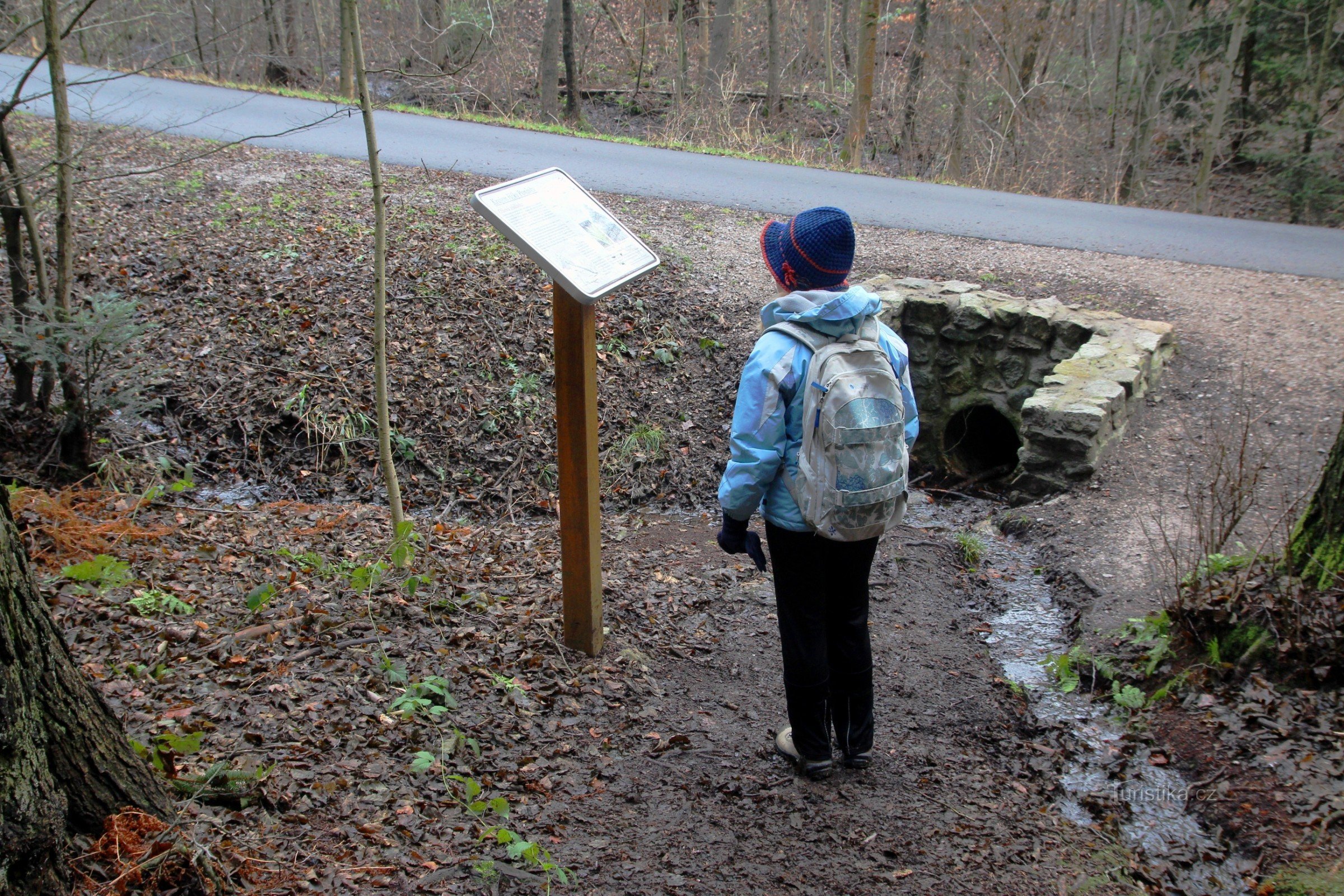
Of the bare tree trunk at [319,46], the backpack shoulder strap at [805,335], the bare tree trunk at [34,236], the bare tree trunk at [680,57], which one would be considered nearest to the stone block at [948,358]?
the backpack shoulder strap at [805,335]

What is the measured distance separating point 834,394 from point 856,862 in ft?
5.15

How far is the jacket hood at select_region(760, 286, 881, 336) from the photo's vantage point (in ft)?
9.18

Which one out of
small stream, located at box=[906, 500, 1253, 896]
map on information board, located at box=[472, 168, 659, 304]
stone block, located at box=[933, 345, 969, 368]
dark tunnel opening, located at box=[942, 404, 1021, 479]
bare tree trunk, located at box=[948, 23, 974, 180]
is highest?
bare tree trunk, located at box=[948, 23, 974, 180]

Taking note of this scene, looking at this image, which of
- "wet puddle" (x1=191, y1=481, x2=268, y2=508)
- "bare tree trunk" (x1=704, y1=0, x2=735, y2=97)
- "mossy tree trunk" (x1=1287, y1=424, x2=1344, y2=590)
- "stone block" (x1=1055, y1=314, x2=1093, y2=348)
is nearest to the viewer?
"mossy tree trunk" (x1=1287, y1=424, x2=1344, y2=590)

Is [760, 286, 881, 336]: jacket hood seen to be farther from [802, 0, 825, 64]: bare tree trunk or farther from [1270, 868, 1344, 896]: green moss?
[802, 0, 825, 64]: bare tree trunk

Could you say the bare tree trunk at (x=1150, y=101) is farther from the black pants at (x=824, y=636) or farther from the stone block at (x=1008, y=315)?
the black pants at (x=824, y=636)

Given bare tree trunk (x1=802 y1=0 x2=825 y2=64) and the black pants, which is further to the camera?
bare tree trunk (x1=802 y1=0 x2=825 y2=64)

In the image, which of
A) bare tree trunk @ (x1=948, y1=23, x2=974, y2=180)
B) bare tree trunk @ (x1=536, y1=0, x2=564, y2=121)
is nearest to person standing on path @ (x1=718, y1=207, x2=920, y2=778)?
bare tree trunk @ (x1=948, y1=23, x2=974, y2=180)

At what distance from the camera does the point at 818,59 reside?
79.6ft

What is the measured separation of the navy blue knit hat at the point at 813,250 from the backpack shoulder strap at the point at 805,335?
0.49ft

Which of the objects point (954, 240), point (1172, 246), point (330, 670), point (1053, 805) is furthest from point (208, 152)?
point (1172, 246)

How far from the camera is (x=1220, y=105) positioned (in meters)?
16.4

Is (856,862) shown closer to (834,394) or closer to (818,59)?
(834,394)

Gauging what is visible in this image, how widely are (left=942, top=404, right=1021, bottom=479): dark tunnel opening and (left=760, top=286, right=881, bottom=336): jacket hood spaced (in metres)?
5.68
